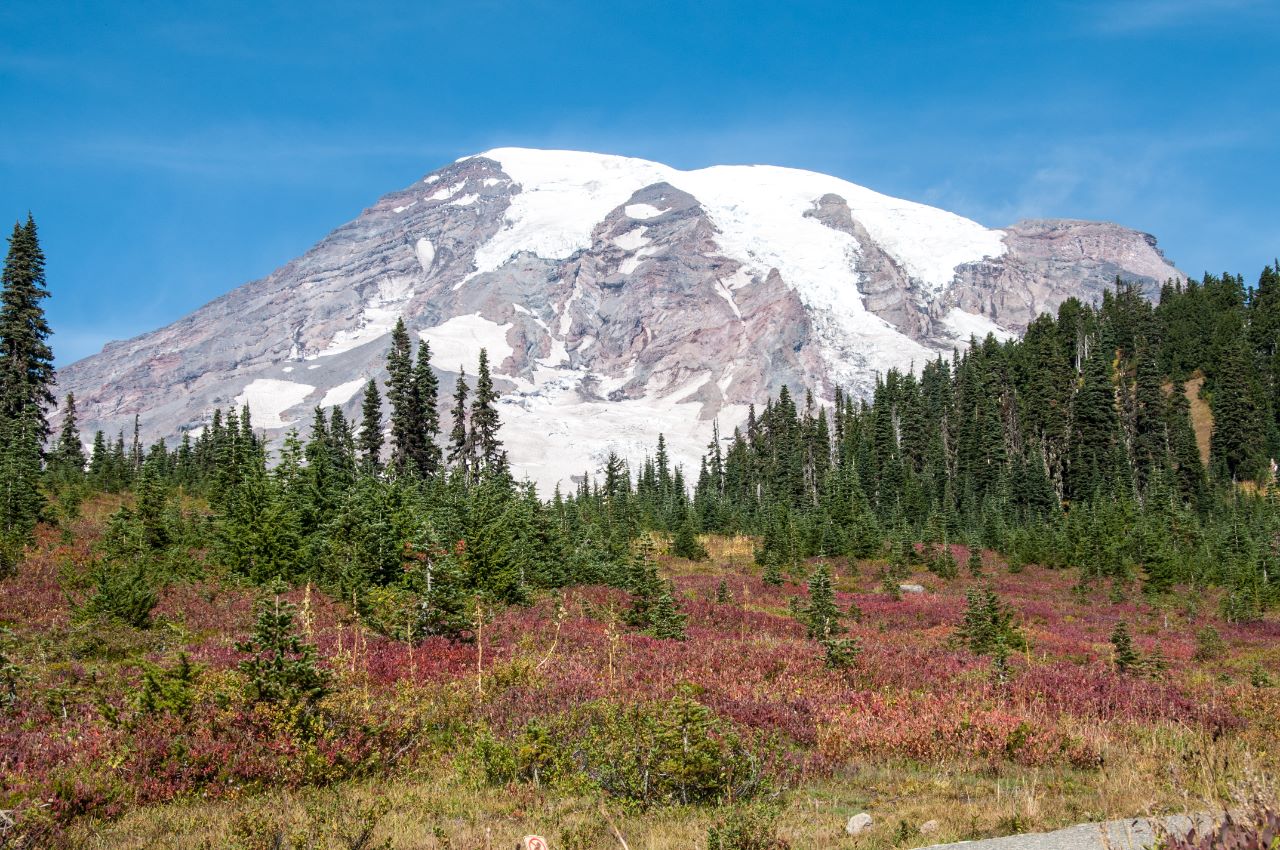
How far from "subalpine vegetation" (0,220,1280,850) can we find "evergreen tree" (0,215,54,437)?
0.15 meters

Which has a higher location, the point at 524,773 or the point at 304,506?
the point at 304,506

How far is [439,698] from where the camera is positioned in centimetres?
1216

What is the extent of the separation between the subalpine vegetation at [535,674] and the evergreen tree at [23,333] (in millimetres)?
147

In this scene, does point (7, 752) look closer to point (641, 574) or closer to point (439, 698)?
point (439, 698)

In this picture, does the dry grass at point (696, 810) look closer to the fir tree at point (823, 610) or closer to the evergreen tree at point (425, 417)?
the fir tree at point (823, 610)

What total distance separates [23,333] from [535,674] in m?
41.1

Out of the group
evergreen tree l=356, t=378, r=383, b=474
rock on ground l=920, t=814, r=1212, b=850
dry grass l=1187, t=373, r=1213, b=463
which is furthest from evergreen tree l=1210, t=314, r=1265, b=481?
rock on ground l=920, t=814, r=1212, b=850

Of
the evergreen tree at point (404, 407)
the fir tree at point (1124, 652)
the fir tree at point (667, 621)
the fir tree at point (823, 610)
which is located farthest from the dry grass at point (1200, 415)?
the fir tree at point (667, 621)

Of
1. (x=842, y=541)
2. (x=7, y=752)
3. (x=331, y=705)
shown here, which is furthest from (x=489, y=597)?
(x=842, y=541)

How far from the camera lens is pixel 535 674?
13.8 meters

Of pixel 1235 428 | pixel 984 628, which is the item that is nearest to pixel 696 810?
pixel 984 628

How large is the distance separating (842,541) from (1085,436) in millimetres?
46836

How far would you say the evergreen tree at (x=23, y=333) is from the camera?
39.7m

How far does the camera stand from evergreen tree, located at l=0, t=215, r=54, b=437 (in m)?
39.7
